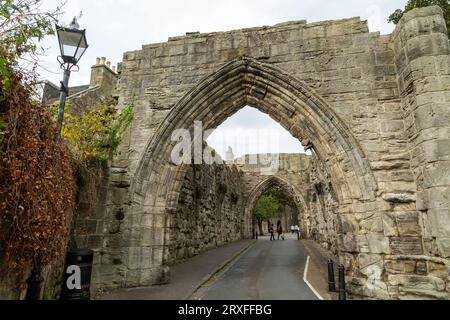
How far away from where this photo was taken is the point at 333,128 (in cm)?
478

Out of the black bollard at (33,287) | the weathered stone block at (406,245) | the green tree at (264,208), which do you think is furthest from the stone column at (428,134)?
the green tree at (264,208)

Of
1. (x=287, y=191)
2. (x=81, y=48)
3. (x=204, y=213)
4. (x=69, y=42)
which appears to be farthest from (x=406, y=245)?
(x=287, y=191)

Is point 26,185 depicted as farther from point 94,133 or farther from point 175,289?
point 175,289

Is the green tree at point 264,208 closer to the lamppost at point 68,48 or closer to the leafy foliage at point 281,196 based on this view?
the leafy foliage at point 281,196

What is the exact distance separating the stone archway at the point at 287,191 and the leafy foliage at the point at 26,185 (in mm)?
15786

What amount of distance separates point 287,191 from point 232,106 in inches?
542

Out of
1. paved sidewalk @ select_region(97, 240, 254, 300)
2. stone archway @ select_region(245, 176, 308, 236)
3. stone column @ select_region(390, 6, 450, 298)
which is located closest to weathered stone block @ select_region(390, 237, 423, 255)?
stone column @ select_region(390, 6, 450, 298)

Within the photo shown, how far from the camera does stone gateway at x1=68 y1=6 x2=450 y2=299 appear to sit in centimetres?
406

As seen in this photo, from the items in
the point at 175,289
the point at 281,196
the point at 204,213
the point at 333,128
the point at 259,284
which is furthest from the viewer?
the point at 281,196

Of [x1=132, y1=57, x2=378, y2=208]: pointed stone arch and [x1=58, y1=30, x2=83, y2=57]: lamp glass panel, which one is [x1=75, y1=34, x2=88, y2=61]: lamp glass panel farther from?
[x1=132, y1=57, x2=378, y2=208]: pointed stone arch

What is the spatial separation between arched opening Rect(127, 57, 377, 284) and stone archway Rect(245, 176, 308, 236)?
12753mm

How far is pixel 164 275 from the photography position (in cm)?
501

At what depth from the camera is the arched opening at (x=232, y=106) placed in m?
4.80
